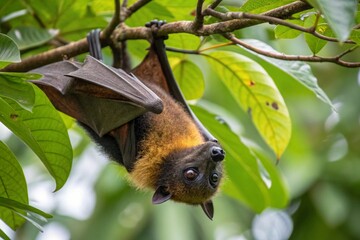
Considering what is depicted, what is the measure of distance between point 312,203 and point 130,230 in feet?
9.53

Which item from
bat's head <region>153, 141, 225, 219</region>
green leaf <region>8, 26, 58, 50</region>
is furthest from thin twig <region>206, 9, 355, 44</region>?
green leaf <region>8, 26, 58, 50</region>

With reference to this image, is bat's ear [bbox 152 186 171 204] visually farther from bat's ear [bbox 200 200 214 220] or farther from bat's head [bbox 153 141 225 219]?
bat's ear [bbox 200 200 214 220]

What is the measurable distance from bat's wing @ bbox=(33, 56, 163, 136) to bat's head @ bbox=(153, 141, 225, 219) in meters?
0.59

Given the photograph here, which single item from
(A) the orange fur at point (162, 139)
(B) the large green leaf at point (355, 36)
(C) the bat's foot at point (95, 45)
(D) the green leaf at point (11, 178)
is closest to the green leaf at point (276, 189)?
(A) the orange fur at point (162, 139)

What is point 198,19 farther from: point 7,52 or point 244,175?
point 244,175

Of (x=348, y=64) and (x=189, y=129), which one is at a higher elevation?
(x=348, y=64)

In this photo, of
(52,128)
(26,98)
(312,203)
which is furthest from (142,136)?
(312,203)

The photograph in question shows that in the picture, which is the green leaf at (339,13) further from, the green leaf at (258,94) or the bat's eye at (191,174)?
the bat's eye at (191,174)

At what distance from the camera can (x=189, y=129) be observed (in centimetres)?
541

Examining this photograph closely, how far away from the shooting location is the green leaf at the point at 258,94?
4.85m

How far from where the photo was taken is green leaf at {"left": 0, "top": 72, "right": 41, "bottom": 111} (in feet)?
10.8

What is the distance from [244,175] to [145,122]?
3.27 feet

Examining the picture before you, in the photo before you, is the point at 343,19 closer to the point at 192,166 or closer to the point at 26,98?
the point at 26,98

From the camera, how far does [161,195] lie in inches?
208
